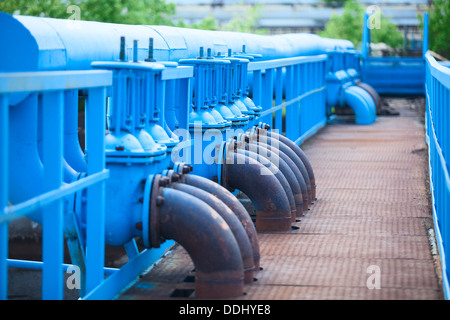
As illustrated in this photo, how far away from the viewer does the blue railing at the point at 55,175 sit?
3.00 metres

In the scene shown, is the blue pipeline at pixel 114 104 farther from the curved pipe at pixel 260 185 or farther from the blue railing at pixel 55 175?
the curved pipe at pixel 260 185

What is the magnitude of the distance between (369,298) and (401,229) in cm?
206

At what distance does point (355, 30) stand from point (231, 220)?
1462 inches

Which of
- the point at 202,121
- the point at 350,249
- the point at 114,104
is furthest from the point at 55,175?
the point at 350,249

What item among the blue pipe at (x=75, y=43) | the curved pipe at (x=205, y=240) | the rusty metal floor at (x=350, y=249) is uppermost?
the blue pipe at (x=75, y=43)

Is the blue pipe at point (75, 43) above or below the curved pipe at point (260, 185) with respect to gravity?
above

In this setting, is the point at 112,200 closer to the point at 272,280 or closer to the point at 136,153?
the point at 136,153

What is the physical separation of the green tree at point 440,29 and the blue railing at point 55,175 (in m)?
26.6

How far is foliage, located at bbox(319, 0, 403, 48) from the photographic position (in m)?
38.2

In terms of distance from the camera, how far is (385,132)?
14594 mm

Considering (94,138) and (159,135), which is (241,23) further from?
(94,138)

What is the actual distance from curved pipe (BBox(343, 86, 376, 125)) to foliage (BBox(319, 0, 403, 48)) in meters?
22.2

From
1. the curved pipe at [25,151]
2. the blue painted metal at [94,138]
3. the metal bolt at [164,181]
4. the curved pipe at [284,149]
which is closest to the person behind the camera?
the blue painted metal at [94,138]

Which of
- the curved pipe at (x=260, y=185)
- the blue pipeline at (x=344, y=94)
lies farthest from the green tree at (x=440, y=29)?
the curved pipe at (x=260, y=185)
